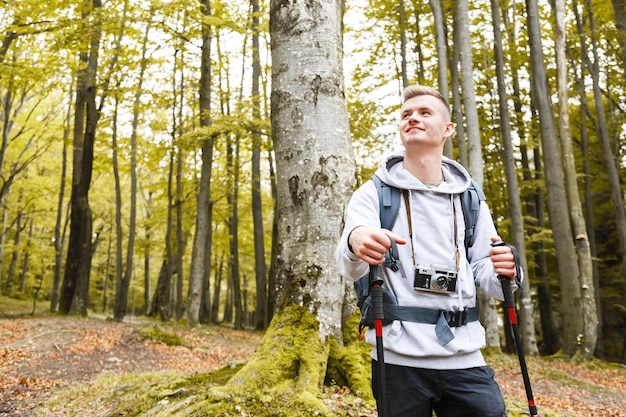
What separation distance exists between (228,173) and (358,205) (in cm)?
1741

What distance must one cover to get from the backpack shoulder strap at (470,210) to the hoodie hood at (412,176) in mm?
52

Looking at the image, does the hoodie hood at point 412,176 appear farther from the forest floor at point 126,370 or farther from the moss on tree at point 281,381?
the forest floor at point 126,370

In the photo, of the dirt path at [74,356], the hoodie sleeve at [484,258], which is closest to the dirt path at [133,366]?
the dirt path at [74,356]

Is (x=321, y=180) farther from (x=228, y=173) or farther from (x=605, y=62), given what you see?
(x=605, y=62)

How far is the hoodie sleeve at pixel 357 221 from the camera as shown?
6.32ft

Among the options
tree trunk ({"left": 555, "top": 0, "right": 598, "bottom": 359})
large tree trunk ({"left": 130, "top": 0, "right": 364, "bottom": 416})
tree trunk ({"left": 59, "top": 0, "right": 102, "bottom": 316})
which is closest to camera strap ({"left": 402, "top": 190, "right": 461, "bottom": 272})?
large tree trunk ({"left": 130, "top": 0, "right": 364, "bottom": 416})

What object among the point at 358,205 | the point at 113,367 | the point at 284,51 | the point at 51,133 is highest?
the point at 51,133

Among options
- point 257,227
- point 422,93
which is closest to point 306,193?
point 422,93

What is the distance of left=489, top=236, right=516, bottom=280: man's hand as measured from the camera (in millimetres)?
1967

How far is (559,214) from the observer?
454 inches

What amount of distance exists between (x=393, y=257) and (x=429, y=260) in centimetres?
22

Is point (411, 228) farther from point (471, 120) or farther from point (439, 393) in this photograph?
point (471, 120)

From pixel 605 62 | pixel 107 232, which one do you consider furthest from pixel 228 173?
pixel 605 62

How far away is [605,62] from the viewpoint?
16.8 metres
